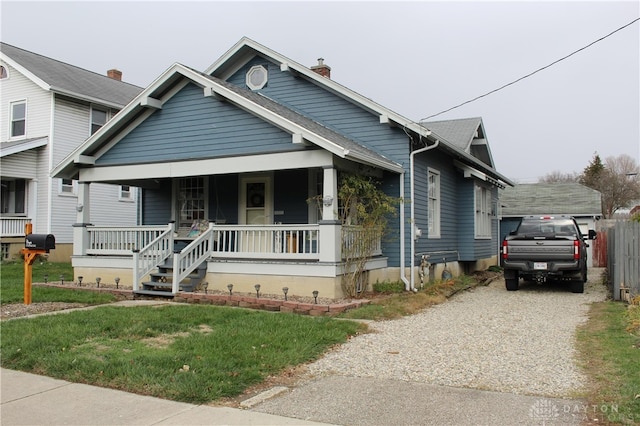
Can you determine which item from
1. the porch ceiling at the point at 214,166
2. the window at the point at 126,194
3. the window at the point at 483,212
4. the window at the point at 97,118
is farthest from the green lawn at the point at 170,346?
the window at the point at 126,194

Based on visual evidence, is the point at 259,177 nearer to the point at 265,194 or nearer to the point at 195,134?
the point at 265,194

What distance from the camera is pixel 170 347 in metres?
7.05

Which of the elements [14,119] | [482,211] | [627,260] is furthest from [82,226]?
[627,260]

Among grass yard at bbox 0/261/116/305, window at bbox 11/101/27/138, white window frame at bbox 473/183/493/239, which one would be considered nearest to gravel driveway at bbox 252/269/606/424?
grass yard at bbox 0/261/116/305

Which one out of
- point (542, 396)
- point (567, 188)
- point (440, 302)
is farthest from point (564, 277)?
point (567, 188)

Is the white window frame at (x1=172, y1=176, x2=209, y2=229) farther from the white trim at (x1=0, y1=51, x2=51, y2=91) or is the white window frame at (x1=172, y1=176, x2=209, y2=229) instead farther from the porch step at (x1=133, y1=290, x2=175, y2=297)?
the white trim at (x1=0, y1=51, x2=51, y2=91)

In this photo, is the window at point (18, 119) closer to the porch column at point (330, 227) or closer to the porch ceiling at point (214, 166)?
the porch ceiling at point (214, 166)

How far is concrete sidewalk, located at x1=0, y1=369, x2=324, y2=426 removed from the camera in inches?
187

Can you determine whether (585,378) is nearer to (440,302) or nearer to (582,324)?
(582,324)

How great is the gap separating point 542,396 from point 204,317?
216 inches

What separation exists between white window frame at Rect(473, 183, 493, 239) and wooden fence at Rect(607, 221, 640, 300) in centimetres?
564

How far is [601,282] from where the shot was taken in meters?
16.6

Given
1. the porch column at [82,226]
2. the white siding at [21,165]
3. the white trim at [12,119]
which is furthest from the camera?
the white trim at [12,119]

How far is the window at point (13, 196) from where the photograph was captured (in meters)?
22.7
